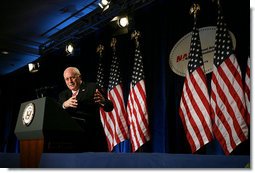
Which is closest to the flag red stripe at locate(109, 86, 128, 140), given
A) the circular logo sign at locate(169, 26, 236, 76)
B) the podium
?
the circular logo sign at locate(169, 26, 236, 76)

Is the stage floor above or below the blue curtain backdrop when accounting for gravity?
below

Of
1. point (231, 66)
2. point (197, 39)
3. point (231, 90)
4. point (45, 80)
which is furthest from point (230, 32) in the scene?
point (45, 80)

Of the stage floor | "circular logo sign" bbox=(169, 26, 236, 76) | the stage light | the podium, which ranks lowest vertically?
the stage floor

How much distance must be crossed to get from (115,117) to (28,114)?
207cm

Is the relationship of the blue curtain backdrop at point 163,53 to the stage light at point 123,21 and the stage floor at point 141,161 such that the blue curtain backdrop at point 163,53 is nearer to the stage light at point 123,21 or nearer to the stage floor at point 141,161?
the stage light at point 123,21

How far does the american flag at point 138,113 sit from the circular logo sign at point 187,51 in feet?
1.35

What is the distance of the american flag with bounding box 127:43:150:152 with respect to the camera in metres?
3.16

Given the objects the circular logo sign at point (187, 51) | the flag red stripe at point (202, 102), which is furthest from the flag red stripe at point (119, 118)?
the flag red stripe at point (202, 102)

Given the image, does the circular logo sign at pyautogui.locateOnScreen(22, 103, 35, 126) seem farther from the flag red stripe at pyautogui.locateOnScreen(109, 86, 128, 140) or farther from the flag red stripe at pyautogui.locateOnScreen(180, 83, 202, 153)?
the flag red stripe at pyautogui.locateOnScreen(109, 86, 128, 140)

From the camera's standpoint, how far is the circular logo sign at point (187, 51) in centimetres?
302

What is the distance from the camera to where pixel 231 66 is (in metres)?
2.43

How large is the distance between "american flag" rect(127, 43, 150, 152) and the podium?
5.74ft

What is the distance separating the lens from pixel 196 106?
8.77ft

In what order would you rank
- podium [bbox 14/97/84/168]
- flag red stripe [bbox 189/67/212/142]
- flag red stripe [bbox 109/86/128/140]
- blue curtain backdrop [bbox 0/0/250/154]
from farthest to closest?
flag red stripe [bbox 109/86/128/140]
blue curtain backdrop [bbox 0/0/250/154]
flag red stripe [bbox 189/67/212/142]
podium [bbox 14/97/84/168]
